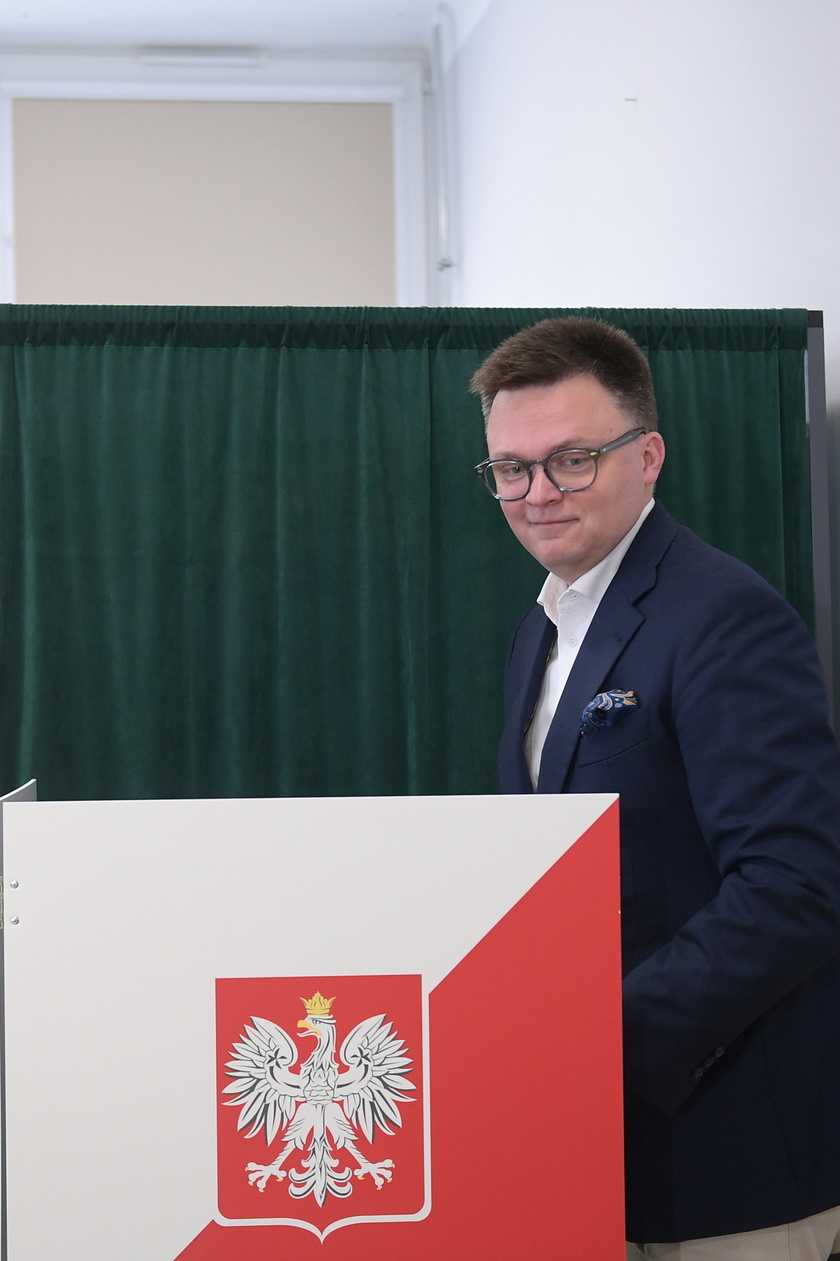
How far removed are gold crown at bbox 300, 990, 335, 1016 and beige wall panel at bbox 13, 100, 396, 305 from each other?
4084 millimetres

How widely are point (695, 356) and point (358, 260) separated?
108 inches

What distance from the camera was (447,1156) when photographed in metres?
0.92

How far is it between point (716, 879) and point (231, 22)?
4.29m

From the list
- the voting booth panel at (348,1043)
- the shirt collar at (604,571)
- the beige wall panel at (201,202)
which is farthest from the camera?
the beige wall panel at (201,202)

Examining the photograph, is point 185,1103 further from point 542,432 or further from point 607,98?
point 607,98

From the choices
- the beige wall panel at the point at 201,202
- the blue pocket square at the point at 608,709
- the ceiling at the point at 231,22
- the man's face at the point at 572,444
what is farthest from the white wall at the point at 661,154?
the blue pocket square at the point at 608,709

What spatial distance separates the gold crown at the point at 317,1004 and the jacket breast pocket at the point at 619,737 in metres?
0.50

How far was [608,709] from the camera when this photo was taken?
127 centimetres

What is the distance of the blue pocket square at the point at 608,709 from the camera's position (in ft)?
4.16

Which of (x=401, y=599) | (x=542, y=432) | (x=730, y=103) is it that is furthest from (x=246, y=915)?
(x=730, y=103)

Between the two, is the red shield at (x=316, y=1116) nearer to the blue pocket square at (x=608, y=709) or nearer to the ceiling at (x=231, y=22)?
the blue pocket square at (x=608, y=709)

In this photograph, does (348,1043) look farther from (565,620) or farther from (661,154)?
(661,154)

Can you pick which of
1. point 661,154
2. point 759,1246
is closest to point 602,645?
point 759,1246

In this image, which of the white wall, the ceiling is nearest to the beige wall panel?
the ceiling
